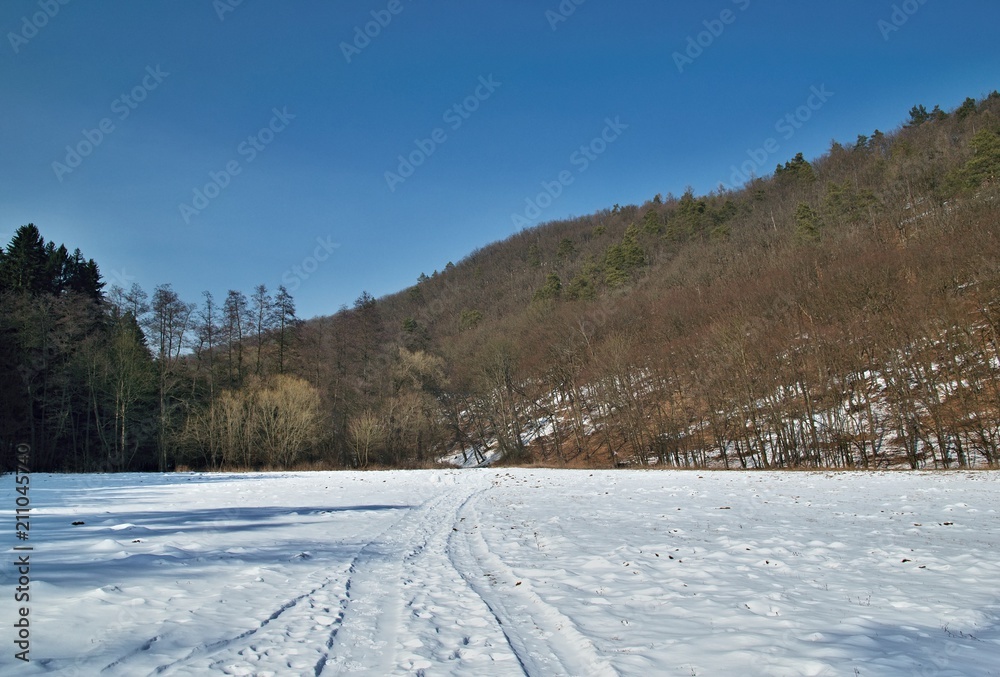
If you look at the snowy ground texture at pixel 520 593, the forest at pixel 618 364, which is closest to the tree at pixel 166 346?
the forest at pixel 618 364

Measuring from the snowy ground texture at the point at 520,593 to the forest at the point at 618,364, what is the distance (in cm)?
1799

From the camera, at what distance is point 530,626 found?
5.53m

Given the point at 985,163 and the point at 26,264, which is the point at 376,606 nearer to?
the point at 26,264

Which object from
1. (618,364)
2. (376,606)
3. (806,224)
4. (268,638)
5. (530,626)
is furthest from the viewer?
(806,224)

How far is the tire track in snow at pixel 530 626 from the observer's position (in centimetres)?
450

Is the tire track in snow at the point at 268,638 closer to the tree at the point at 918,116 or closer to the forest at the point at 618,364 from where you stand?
the forest at the point at 618,364

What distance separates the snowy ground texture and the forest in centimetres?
1799

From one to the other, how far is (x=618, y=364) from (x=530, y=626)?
127ft

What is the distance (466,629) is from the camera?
546 centimetres

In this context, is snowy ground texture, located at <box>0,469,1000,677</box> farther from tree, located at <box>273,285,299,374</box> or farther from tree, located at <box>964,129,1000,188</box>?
tree, located at <box>964,129,1000,188</box>

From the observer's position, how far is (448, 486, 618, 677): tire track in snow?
4504 millimetres

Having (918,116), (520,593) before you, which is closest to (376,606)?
(520,593)

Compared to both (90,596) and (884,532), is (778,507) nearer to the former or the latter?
(884,532)

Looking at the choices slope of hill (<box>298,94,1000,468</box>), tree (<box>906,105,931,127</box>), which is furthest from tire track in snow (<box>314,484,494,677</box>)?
tree (<box>906,105,931,127</box>)
